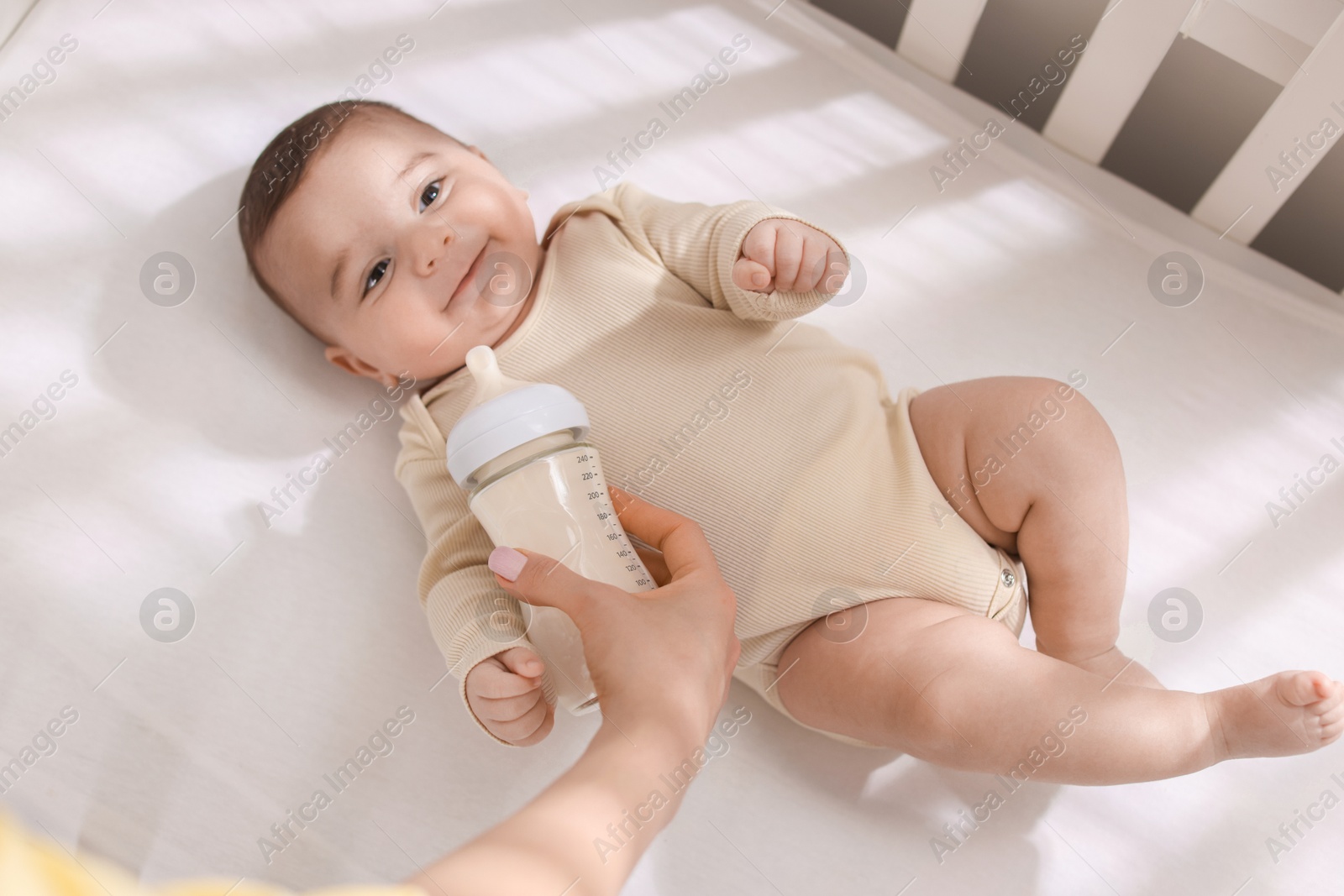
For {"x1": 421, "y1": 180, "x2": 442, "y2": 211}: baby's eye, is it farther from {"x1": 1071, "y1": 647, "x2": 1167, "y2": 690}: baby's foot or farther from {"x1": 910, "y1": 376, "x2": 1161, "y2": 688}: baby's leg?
{"x1": 1071, "y1": 647, "x2": 1167, "y2": 690}: baby's foot

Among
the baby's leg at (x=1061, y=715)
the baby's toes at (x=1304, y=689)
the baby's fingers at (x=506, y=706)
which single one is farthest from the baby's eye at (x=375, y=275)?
the baby's toes at (x=1304, y=689)

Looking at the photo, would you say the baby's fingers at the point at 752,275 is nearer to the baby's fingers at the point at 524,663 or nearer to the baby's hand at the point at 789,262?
the baby's hand at the point at 789,262

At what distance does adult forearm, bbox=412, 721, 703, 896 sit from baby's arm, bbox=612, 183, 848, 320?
517 millimetres

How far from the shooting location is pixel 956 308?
1.27m

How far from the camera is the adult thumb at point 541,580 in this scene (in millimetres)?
745

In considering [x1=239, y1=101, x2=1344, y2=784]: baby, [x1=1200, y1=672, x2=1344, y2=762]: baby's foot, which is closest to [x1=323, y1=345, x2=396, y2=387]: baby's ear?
[x1=239, y1=101, x2=1344, y2=784]: baby

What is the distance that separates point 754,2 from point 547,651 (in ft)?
3.57

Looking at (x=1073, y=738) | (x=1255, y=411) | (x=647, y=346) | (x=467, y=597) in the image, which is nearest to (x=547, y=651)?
(x=467, y=597)

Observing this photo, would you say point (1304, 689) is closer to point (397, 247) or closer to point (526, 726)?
point (526, 726)

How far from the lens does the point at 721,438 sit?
1029mm

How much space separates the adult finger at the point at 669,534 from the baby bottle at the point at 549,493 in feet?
0.08

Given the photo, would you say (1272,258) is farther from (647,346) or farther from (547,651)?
(547,651)

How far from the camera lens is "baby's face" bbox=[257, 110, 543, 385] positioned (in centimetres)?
101

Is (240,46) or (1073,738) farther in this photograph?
(240,46)
